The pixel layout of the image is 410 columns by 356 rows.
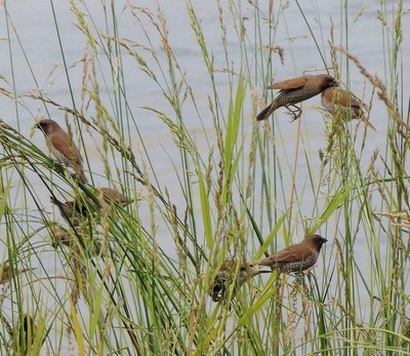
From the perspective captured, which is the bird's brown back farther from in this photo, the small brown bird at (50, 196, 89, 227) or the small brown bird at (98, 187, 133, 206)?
the small brown bird at (50, 196, 89, 227)

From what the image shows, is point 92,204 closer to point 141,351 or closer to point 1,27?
point 141,351

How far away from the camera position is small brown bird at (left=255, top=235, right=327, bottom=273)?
134 inches

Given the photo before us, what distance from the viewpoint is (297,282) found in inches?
135

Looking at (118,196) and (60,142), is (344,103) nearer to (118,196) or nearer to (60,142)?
(118,196)

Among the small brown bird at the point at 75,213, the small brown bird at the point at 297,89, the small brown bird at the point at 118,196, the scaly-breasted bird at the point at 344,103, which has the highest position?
the small brown bird at the point at 297,89

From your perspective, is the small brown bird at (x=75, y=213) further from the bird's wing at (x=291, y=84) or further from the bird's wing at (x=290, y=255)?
the bird's wing at (x=291, y=84)

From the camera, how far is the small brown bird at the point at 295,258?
3415 millimetres

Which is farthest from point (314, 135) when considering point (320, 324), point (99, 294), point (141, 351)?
point (99, 294)

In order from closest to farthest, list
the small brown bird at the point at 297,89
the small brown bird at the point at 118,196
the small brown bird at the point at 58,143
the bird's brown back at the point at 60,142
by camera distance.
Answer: the small brown bird at the point at 118,196
the small brown bird at the point at 58,143
the bird's brown back at the point at 60,142
the small brown bird at the point at 297,89

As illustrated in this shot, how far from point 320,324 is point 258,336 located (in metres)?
0.38

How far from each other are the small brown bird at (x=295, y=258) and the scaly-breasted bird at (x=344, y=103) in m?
0.36

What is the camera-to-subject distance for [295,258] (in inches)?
140

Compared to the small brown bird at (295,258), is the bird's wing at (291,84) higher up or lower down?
higher up

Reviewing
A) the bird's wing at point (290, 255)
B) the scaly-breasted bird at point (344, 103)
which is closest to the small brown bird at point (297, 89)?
the scaly-breasted bird at point (344, 103)
